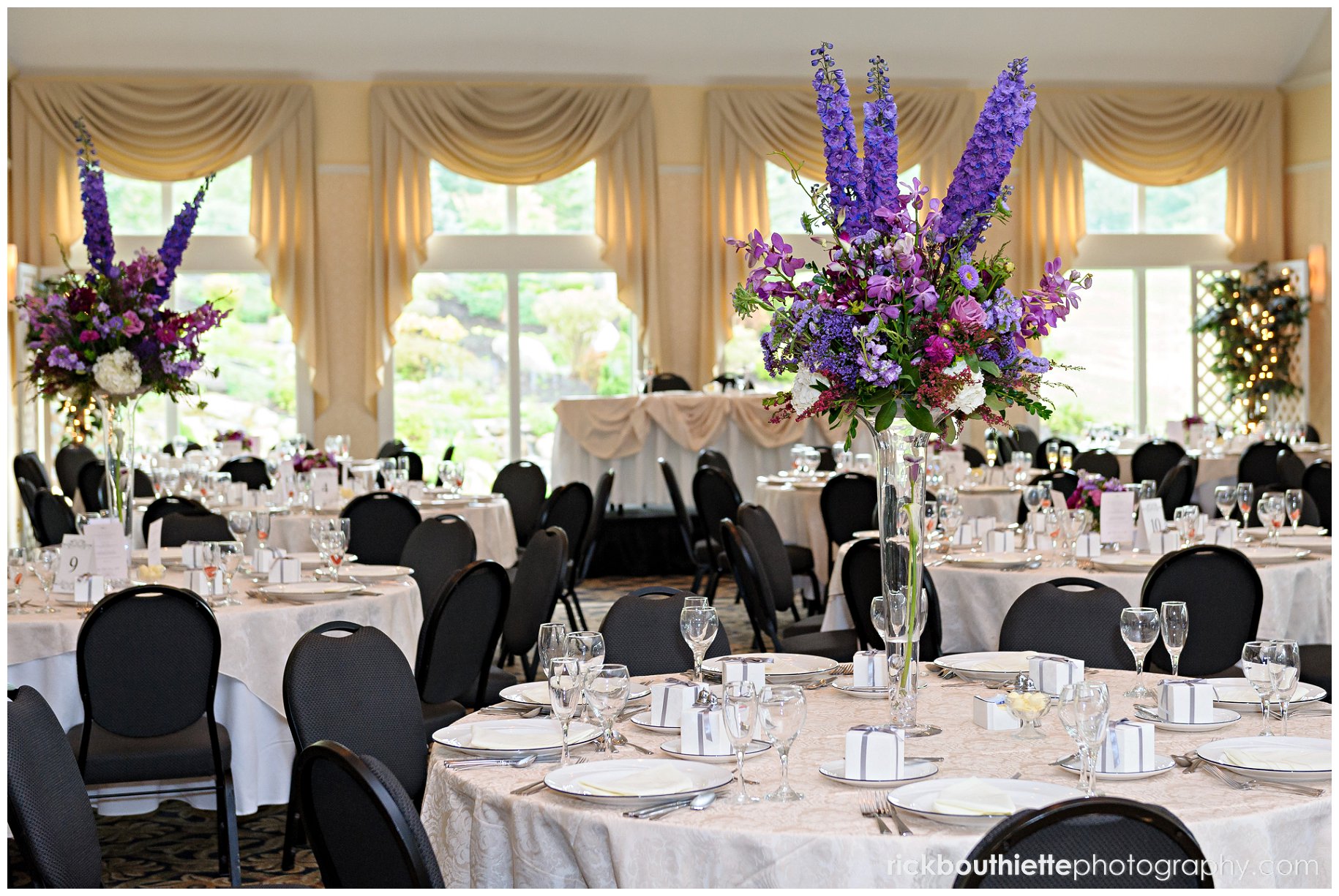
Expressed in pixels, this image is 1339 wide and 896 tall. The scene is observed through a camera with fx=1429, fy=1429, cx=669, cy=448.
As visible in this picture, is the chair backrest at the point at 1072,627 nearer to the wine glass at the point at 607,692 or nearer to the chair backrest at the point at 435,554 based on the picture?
the wine glass at the point at 607,692

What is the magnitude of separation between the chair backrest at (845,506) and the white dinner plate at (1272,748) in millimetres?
4808

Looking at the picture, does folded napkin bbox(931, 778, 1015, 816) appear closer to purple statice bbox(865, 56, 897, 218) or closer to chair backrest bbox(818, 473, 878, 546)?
purple statice bbox(865, 56, 897, 218)

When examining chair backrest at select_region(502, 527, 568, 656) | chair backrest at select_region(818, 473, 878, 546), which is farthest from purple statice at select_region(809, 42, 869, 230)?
chair backrest at select_region(818, 473, 878, 546)

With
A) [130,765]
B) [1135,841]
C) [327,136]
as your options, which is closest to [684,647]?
[130,765]

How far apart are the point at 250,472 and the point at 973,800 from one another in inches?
299

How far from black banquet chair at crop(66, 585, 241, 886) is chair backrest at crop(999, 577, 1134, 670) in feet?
7.11

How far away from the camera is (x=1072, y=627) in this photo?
12.2ft

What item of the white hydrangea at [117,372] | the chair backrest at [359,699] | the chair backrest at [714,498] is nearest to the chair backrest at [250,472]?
the chair backrest at [714,498]

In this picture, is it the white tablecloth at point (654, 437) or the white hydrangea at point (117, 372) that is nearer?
the white hydrangea at point (117, 372)

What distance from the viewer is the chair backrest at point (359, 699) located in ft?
10.7

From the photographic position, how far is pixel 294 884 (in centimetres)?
410

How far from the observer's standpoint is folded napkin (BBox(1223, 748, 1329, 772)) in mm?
2410

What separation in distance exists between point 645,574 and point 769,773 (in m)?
8.03

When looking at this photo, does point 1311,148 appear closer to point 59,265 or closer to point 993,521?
point 993,521
